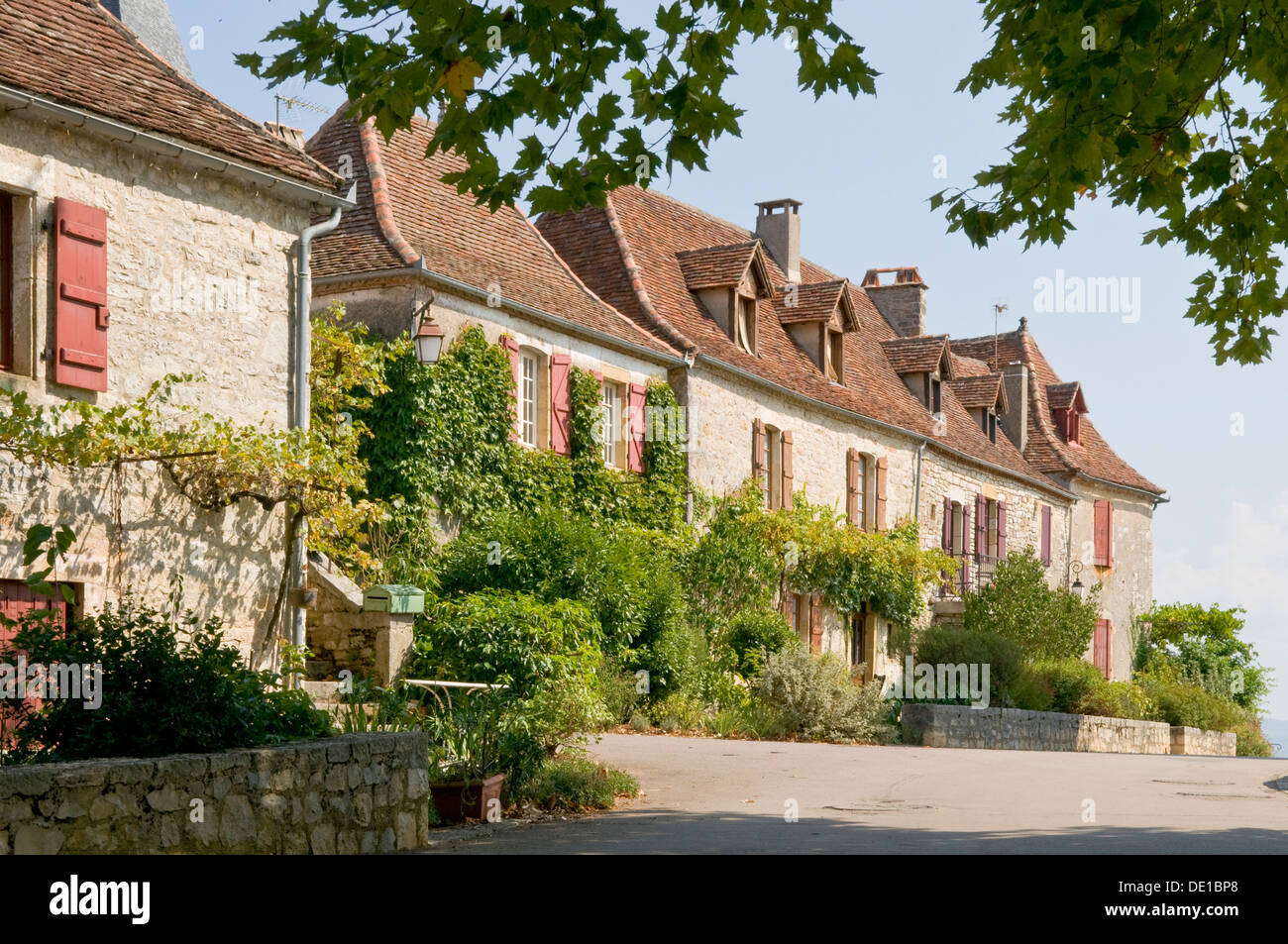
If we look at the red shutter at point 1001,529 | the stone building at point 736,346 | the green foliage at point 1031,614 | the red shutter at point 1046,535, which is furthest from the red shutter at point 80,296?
the red shutter at point 1046,535

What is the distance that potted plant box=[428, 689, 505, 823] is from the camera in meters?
9.92

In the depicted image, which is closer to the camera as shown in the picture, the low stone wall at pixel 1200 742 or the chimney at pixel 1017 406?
A: the low stone wall at pixel 1200 742

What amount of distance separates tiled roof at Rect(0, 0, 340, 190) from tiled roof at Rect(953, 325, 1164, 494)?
25755mm

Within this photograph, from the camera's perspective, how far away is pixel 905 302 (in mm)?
34938

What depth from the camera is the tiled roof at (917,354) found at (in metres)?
30.7

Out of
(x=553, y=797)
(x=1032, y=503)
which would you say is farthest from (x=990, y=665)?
(x=553, y=797)

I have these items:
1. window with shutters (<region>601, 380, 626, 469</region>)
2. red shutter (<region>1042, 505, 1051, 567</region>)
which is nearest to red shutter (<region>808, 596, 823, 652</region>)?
window with shutters (<region>601, 380, 626, 469</region>)

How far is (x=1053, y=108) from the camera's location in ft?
26.9

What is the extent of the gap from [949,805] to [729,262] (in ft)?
46.9

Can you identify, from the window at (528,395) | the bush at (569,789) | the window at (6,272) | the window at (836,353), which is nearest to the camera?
the bush at (569,789)

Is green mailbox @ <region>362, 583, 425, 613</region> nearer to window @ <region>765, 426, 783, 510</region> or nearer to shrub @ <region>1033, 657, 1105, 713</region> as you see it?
window @ <region>765, 426, 783, 510</region>

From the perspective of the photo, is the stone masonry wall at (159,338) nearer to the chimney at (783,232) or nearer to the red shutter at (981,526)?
the chimney at (783,232)

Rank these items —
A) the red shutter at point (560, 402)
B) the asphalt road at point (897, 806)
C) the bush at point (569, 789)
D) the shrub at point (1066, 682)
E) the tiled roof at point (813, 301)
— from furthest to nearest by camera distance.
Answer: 1. the tiled roof at point (813, 301)
2. the shrub at point (1066, 682)
3. the red shutter at point (560, 402)
4. the bush at point (569, 789)
5. the asphalt road at point (897, 806)

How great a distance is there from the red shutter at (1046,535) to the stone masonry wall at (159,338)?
24416 mm
